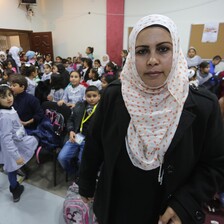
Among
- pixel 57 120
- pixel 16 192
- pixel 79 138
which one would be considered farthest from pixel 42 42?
pixel 16 192

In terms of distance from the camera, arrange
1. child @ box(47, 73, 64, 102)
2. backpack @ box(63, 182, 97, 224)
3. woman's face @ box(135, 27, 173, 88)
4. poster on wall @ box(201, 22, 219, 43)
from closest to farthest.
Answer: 1. woman's face @ box(135, 27, 173, 88)
2. backpack @ box(63, 182, 97, 224)
3. child @ box(47, 73, 64, 102)
4. poster on wall @ box(201, 22, 219, 43)

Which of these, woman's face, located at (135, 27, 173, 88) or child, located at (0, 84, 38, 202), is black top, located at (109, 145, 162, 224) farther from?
child, located at (0, 84, 38, 202)

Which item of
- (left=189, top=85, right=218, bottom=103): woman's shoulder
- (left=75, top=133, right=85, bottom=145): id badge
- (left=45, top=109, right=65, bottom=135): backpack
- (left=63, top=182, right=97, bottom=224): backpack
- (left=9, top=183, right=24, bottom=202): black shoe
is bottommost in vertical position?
(left=9, top=183, right=24, bottom=202): black shoe

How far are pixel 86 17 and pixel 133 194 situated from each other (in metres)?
7.58

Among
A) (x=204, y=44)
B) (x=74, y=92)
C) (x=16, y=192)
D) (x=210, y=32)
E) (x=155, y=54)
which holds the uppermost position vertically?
(x=210, y=32)

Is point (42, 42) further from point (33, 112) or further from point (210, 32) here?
point (33, 112)

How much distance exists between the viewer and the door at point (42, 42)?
766 centimetres

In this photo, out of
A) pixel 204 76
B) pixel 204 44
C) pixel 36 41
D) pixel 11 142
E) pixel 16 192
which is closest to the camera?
pixel 11 142

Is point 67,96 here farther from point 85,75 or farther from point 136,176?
point 136,176

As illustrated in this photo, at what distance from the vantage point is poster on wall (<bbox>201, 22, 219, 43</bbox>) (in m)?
5.39

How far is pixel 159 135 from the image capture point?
2.28ft

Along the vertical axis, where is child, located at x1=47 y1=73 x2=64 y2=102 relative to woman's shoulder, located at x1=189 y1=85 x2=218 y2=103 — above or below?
below

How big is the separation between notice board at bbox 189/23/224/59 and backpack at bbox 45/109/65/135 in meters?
5.21

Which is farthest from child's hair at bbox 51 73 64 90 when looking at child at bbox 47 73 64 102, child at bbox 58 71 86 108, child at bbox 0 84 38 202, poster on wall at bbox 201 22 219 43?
poster on wall at bbox 201 22 219 43
